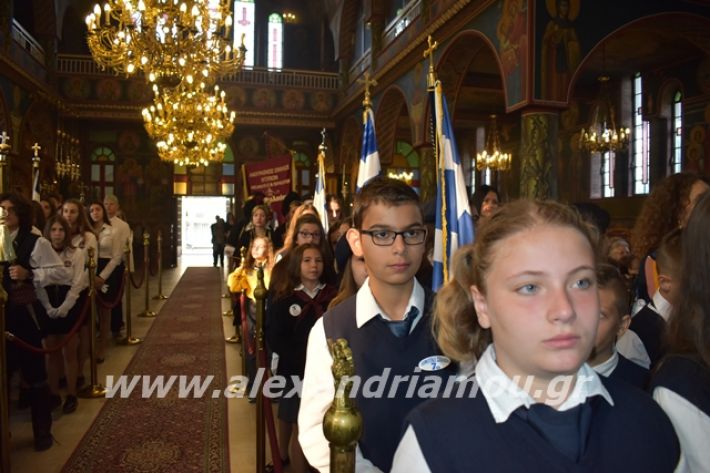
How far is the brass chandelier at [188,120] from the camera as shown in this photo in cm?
974

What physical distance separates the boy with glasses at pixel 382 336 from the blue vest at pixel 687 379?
0.65 m

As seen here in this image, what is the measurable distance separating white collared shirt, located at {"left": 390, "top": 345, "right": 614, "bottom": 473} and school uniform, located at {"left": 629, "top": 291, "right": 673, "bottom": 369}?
4.29 ft

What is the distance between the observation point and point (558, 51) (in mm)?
7793

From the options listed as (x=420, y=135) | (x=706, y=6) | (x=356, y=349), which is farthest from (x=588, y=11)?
(x=356, y=349)

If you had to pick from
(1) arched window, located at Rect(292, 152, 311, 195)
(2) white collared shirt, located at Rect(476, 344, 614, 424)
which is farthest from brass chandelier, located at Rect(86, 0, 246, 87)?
(1) arched window, located at Rect(292, 152, 311, 195)

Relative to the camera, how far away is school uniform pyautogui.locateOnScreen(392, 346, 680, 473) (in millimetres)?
1111

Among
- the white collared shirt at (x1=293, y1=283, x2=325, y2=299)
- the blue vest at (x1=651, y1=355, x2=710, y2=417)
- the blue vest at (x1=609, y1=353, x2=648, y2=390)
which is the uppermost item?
the blue vest at (x1=651, y1=355, x2=710, y2=417)

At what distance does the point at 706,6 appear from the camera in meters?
8.59

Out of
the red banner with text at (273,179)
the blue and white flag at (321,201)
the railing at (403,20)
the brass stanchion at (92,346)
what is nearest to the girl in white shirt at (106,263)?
the brass stanchion at (92,346)

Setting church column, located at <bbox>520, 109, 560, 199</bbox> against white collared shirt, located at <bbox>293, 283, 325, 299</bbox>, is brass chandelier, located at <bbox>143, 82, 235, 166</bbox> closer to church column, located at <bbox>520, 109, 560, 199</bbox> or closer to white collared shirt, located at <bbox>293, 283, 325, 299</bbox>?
church column, located at <bbox>520, 109, 560, 199</bbox>

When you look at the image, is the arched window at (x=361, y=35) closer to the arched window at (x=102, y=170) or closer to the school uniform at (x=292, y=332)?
the arched window at (x=102, y=170)

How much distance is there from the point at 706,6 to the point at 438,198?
792 cm

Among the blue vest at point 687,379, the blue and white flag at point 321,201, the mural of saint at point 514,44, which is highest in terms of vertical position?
the mural of saint at point 514,44

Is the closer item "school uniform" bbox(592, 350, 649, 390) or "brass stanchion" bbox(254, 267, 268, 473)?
"school uniform" bbox(592, 350, 649, 390)
